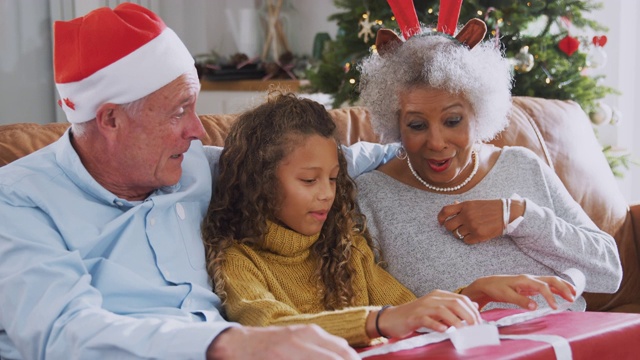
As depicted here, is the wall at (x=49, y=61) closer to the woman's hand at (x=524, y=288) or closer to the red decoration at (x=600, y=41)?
the red decoration at (x=600, y=41)

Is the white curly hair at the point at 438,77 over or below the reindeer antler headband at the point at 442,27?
below

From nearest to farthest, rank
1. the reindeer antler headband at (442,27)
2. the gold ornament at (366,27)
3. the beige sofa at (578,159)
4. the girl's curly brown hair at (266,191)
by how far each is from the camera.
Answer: the girl's curly brown hair at (266,191), the reindeer antler headband at (442,27), the beige sofa at (578,159), the gold ornament at (366,27)

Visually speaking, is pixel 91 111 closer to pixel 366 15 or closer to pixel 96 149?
pixel 96 149

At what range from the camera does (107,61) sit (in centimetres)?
155

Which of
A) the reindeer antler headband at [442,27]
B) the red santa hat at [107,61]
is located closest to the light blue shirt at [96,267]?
the red santa hat at [107,61]

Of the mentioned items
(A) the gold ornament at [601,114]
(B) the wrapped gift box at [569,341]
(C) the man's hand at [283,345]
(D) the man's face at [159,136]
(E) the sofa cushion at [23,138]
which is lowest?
(A) the gold ornament at [601,114]

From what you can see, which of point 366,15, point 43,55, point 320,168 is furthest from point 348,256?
point 43,55

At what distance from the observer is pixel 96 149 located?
5.22 ft

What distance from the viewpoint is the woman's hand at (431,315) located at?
1356 millimetres

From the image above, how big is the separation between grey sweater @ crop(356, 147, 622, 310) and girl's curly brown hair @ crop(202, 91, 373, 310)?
0.18m

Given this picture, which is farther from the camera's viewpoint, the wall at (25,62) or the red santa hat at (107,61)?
the wall at (25,62)

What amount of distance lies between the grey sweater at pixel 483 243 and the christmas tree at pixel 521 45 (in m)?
1.45

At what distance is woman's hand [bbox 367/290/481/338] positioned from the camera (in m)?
1.36

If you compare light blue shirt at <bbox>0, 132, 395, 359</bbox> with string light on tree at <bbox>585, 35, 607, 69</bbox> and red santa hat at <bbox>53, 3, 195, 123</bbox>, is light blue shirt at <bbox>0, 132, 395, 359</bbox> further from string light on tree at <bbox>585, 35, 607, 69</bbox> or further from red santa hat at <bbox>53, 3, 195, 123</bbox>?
string light on tree at <bbox>585, 35, 607, 69</bbox>
